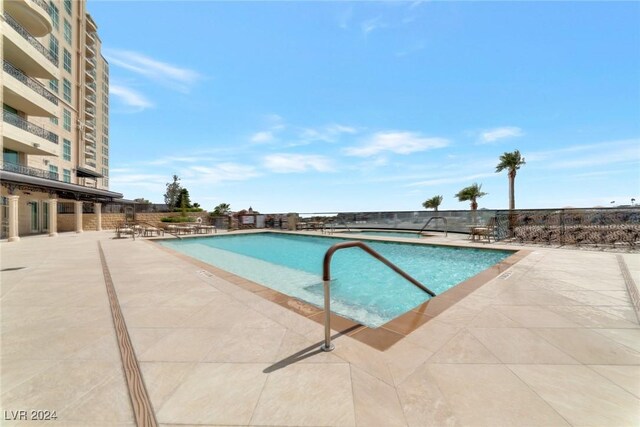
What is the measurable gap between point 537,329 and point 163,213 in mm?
28273

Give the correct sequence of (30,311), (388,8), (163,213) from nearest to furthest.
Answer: (30,311), (388,8), (163,213)

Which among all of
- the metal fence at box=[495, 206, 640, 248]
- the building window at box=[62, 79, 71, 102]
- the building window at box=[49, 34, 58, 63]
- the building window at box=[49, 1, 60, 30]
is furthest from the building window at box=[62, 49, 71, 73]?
the metal fence at box=[495, 206, 640, 248]

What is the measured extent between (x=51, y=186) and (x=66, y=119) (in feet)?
43.7

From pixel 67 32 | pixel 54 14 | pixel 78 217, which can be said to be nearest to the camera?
pixel 78 217

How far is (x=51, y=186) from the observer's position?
15.2 metres

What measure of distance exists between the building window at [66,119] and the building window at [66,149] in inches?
50.2

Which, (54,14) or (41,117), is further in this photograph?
(54,14)

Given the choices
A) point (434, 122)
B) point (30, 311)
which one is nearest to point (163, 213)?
point (30, 311)

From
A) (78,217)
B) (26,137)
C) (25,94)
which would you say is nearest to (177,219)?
(78,217)

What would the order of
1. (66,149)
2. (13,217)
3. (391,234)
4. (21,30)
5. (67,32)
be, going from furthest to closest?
1. (67,32)
2. (66,149)
3. (391,234)
4. (21,30)
5. (13,217)

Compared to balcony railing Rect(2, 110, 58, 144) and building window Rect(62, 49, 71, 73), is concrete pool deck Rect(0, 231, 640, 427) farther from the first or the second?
building window Rect(62, 49, 71, 73)

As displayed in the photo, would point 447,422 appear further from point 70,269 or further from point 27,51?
point 27,51

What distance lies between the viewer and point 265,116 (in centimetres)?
1809

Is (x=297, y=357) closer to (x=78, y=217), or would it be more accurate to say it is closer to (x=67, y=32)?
(x=78, y=217)
